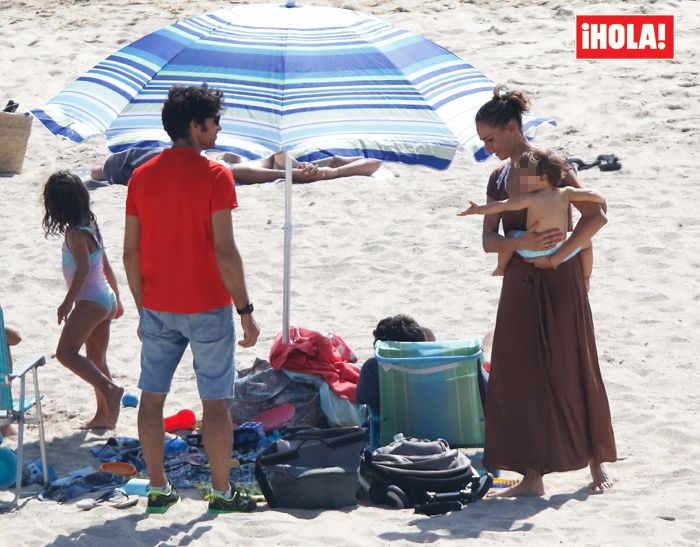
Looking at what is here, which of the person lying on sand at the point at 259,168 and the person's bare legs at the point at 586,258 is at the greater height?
the person lying on sand at the point at 259,168

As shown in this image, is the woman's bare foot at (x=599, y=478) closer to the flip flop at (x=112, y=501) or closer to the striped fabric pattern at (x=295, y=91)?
the striped fabric pattern at (x=295, y=91)

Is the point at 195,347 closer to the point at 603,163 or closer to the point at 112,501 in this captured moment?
the point at 112,501

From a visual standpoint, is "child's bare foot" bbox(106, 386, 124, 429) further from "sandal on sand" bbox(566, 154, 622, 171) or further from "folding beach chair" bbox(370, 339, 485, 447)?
"sandal on sand" bbox(566, 154, 622, 171)

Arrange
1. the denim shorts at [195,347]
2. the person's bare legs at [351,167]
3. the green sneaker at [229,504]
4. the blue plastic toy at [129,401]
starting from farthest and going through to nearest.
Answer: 1. the person's bare legs at [351,167]
2. the blue plastic toy at [129,401]
3. the green sneaker at [229,504]
4. the denim shorts at [195,347]

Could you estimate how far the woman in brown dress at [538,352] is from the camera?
5.09 meters

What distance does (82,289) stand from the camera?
231 inches

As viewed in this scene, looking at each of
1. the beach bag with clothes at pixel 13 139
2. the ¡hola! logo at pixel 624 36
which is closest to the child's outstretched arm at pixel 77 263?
the beach bag with clothes at pixel 13 139

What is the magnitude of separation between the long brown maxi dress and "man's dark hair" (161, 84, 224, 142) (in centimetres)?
125

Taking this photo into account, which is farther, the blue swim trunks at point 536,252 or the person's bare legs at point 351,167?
the person's bare legs at point 351,167

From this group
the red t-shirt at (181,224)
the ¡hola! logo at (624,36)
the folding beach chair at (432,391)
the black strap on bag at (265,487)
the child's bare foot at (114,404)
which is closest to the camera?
the red t-shirt at (181,224)

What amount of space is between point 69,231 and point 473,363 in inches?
77.3

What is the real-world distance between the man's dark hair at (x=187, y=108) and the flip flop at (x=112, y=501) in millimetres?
1494

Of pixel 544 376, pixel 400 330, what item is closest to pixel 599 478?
pixel 544 376

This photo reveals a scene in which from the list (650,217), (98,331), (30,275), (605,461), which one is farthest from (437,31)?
(605,461)
